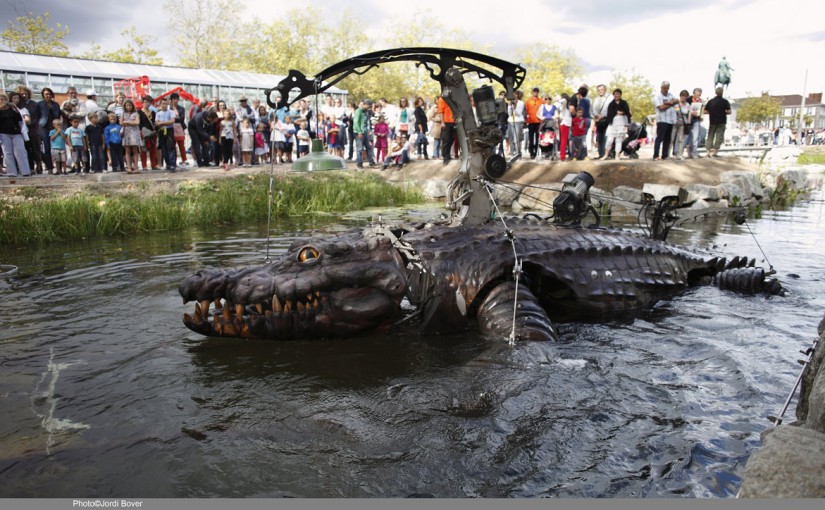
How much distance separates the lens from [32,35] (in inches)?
1410

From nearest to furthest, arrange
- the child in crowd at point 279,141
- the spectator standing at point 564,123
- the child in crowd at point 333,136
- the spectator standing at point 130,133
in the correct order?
1. the spectator standing at point 130,133
2. the spectator standing at point 564,123
3. the child in crowd at point 279,141
4. the child in crowd at point 333,136

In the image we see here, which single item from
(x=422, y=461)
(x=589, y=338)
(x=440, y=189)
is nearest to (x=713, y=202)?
(x=440, y=189)

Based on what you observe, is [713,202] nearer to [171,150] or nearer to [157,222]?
[157,222]

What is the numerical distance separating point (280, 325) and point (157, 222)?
726cm

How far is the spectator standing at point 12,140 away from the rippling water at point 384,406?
361 inches

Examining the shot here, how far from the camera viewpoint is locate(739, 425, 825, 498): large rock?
63.6 inches

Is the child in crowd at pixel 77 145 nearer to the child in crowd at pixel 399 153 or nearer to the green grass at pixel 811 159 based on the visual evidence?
the child in crowd at pixel 399 153

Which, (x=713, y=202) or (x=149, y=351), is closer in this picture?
(x=149, y=351)

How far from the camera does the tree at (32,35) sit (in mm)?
34875

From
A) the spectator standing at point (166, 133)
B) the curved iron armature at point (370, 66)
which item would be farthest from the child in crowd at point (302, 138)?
the curved iron armature at point (370, 66)

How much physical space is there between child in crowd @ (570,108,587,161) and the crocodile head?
522 inches

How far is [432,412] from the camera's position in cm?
347

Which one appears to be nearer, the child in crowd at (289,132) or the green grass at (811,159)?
the child in crowd at (289,132)

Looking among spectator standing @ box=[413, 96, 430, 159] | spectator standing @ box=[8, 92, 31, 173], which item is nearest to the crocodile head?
spectator standing @ box=[8, 92, 31, 173]
